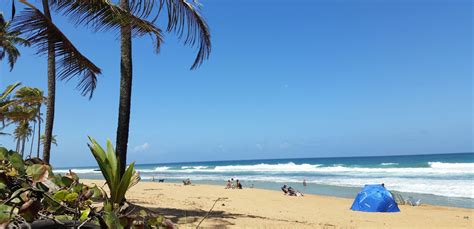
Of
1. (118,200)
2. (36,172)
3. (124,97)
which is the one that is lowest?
(118,200)

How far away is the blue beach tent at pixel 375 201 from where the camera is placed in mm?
13430

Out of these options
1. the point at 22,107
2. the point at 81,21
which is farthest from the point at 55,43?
the point at 22,107

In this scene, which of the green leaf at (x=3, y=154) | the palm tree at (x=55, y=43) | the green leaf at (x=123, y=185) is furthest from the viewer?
Result: the palm tree at (x=55, y=43)

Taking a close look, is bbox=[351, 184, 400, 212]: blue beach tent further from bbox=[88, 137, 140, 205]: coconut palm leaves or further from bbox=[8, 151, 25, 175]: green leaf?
bbox=[8, 151, 25, 175]: green leaf

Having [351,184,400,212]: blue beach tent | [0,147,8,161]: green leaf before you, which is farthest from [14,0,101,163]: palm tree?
[351,184,400,212]: blue beach tent

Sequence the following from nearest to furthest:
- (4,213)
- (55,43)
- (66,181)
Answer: (4,213) < (66,181) < (55,43)

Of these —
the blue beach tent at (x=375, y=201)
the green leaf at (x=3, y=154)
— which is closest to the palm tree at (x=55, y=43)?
the green leaf at (x=3, y=154)

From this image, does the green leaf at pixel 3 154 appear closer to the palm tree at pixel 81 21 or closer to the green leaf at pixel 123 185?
the green leaf at pixel 123 185

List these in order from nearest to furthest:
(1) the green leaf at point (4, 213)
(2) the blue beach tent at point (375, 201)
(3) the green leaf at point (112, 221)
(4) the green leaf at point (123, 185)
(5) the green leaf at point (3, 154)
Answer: (1) the green leaf at point (4, 213)
(3) the green leaf at point (112, 221)
(5) the green leaf at point (3, 154)
(4) the green leaf at point (123, 185)
(2) the blue beach tent at point (375, 201)

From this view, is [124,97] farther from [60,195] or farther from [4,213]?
[4,213]

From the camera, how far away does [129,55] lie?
8.35m

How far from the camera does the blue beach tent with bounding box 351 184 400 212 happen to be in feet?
44.1

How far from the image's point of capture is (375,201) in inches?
529

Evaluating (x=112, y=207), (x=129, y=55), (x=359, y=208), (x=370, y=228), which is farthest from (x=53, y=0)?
(x=359, y=208)
